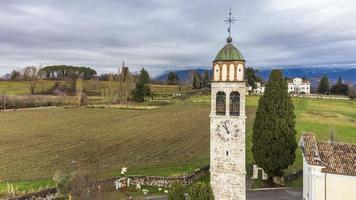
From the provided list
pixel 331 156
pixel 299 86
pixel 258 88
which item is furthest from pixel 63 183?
pixel 299 86

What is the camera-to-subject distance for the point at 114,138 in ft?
164

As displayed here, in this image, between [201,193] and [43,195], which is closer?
[201,193]

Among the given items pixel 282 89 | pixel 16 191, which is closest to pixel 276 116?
pixel 282 89

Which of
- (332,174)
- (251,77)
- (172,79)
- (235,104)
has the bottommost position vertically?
(332,174)

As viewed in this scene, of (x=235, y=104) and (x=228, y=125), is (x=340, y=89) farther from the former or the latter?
(x=228, y=125)

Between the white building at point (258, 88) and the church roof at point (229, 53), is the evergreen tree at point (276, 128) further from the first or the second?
the white building at point (258, 88)

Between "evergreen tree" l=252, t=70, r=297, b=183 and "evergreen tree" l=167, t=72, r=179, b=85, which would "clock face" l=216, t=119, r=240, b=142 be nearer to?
"evergreen tree" l=252, t=70, r=297, b=183

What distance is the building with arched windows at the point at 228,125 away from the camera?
2042cm

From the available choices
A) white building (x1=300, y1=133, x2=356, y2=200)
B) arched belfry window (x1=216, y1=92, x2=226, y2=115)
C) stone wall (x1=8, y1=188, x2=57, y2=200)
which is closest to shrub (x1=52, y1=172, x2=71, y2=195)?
stone wall (x1=8, y1=188, x2=57, y2=200)

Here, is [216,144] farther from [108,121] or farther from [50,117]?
[50,117]

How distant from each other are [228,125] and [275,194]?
12086 millimetres

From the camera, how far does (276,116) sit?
3117 centimetres

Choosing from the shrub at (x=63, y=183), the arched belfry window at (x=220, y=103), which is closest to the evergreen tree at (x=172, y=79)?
the shrub at (x=63, y=183)

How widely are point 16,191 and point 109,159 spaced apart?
12.6m
